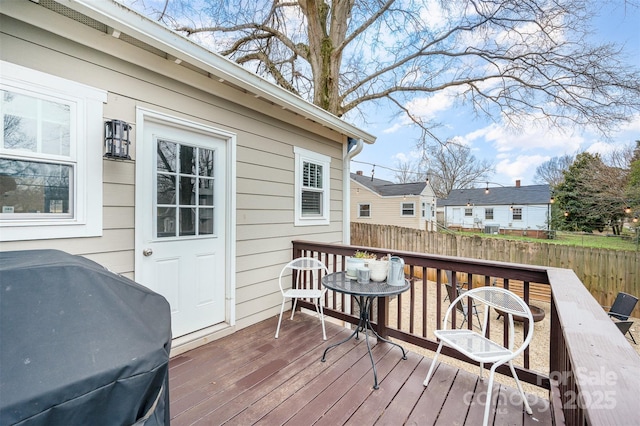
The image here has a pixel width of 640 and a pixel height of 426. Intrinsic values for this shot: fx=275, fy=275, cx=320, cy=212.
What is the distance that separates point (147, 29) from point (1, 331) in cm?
218

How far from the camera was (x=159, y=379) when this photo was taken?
992 millimetres

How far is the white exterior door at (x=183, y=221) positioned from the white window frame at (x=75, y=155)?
30 centimetres

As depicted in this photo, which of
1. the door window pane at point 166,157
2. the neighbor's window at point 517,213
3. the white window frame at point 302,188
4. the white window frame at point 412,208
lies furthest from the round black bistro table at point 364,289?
the neighbor's window at point 517,213

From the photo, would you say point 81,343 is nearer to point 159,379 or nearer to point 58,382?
point 58,382

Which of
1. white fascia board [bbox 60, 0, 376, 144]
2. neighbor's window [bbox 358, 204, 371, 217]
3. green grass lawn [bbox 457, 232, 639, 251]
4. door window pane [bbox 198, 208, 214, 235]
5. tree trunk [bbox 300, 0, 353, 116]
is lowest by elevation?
green grass lawn [bbox 457, 232, 639, 251]

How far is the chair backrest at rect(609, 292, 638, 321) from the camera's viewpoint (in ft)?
13.2

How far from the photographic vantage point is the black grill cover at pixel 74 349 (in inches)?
29.0

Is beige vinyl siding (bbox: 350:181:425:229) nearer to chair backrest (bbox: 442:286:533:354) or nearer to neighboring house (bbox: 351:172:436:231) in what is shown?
neighboring house (bbox: 351:172:436:231)

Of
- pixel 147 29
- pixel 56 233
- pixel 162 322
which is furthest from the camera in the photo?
pixel 147 29

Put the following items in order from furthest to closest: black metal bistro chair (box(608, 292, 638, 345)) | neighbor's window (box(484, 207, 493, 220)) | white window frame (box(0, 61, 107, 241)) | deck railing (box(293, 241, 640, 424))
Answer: neighbor's window (box(484, 207, 493, 220)), black metal bistro chair (box(608, 292, 638, 345)), white window frame (box(0, 61, 107, 241)), deck railing (box(293, 241, 640, 424))

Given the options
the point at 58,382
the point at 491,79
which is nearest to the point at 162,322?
the point at 58,382

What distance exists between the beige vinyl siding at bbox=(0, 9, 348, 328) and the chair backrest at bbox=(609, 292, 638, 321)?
4.47 meters

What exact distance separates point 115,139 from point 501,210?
26.1 meters

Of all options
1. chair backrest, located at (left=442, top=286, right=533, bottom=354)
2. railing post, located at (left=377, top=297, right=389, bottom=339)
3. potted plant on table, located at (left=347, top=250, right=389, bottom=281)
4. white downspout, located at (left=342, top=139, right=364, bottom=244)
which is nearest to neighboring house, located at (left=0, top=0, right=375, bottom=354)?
white downspout, located at (left=342, top=139, right=364, bottom=244)
